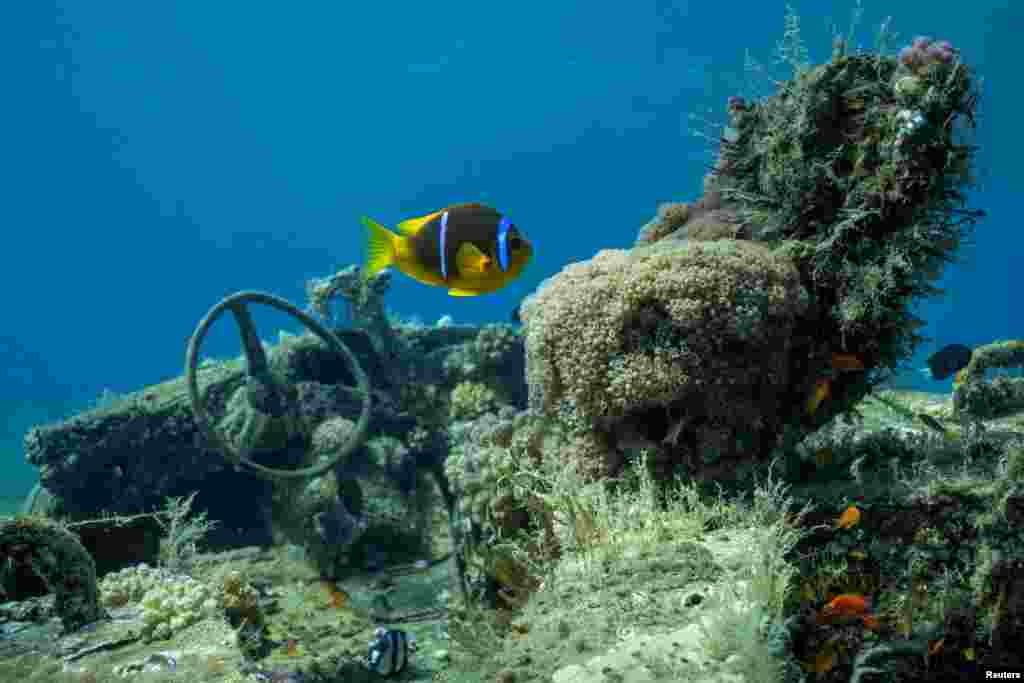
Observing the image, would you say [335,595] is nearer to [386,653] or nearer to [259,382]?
[386,653]

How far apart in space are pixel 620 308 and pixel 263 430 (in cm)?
573

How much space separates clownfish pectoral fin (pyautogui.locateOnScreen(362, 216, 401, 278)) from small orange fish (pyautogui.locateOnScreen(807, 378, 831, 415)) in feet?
10.4

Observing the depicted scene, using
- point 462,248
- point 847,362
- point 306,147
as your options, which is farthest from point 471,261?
point 306,147

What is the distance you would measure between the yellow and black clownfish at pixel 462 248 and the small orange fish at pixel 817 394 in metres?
2.62

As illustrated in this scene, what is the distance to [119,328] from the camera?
10769cm

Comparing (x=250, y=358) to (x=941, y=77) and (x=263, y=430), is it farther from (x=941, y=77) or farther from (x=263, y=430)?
(x=941, y=77)

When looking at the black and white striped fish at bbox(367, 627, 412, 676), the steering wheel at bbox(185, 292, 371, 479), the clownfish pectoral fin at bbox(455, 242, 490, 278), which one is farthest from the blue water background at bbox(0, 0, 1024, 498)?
the clownfish pectoral fin at bbox(455, 242, 490, 278)

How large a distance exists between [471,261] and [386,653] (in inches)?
134

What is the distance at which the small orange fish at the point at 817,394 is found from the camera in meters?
4.18

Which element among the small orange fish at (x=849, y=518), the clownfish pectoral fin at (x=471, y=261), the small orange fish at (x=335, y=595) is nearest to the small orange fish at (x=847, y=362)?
the small orange fish at (x=849, y=518)

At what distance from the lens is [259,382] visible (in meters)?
7.75

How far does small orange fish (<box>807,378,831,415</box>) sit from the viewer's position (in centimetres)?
418

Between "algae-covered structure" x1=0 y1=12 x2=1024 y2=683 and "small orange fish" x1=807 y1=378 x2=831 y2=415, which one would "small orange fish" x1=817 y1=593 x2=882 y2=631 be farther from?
"small orange fish" x1=807 y1=378 x2=831 y2=415

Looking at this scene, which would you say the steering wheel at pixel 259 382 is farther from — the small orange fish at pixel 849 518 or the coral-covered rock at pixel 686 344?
the small orange fish at pixel 849 518
